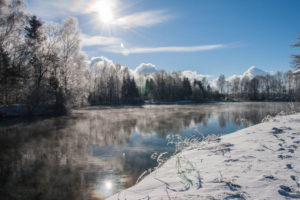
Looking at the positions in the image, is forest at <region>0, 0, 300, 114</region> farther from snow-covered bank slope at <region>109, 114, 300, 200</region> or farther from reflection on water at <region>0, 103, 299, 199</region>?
snow-covered bank slope at <region>109, 114, 300, 200</region>

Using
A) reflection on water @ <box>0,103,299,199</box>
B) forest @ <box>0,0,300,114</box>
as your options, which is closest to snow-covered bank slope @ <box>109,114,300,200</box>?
reflection on water @ <box>0,103,299,199</box>

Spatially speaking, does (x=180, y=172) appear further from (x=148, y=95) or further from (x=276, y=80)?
(x=276, y=80)

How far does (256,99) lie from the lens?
7444cm

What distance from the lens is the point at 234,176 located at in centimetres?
280

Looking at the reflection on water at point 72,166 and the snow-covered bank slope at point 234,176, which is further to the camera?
the reflection on water at point 72,166

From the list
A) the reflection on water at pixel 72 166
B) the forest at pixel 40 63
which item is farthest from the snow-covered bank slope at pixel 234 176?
the forest at pixel 40 63

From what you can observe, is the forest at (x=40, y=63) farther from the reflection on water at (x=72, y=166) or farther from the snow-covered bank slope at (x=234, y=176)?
the snow-covered bank slope at (x=234, y=176)

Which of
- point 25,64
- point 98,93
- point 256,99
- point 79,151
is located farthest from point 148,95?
point 79,151

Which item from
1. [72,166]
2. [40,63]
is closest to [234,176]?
[72,166]

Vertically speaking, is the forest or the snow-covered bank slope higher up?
the forest

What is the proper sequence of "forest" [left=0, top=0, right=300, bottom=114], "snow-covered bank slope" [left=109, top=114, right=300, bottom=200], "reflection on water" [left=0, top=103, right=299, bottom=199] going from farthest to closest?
"forest" [left=0, top=0, right=300, bottom=114] < "reflection on water" [left=0, top=103, right=299, bottom=199] < "snow-covered bank slope" [left=109, top=114, right=300, bottom=200]

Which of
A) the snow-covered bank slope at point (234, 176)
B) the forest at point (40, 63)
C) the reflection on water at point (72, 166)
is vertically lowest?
the reflection on water at point (72, 166)

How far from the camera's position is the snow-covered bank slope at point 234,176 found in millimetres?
2330

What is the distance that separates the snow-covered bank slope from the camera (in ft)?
7.64
